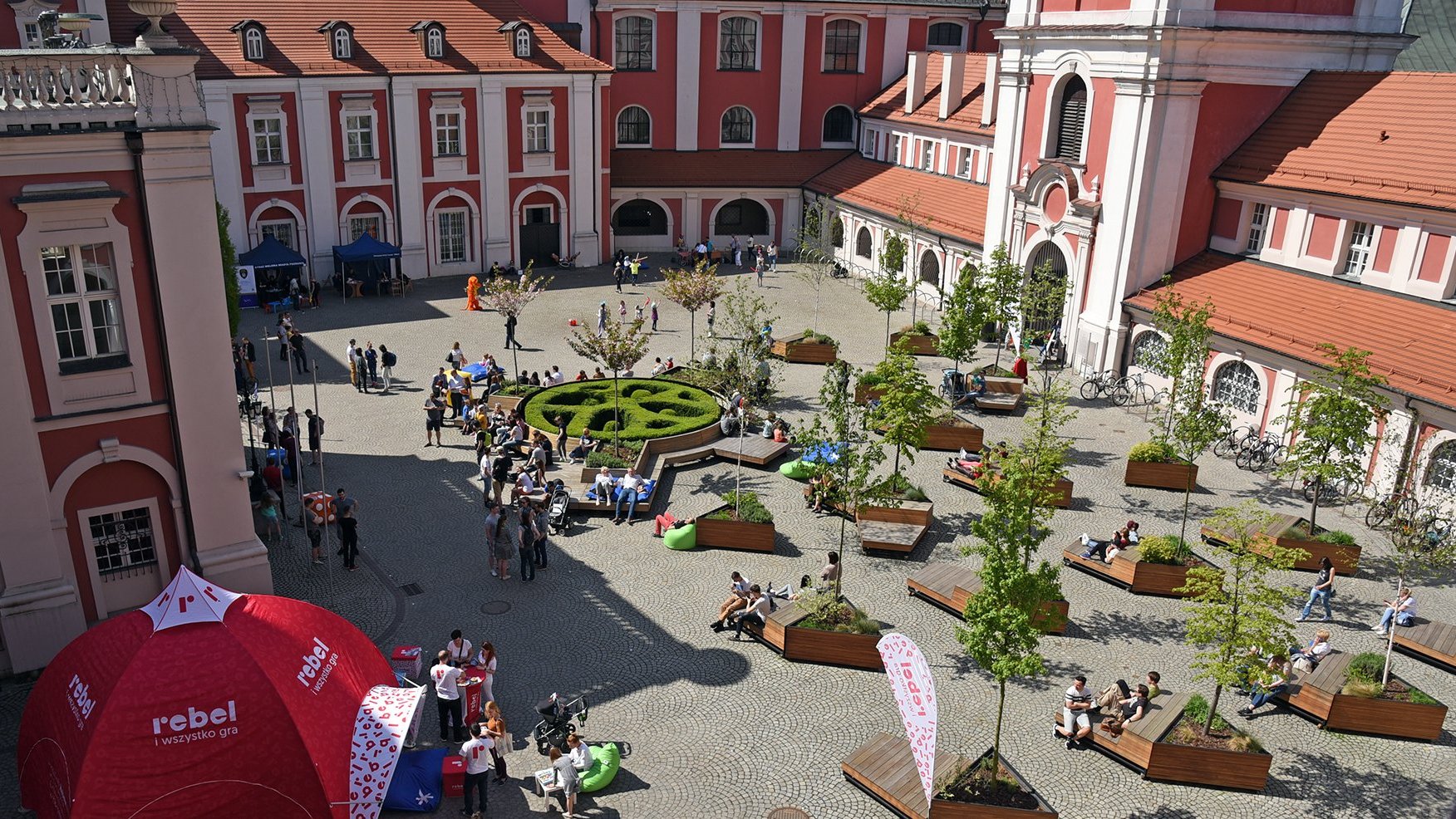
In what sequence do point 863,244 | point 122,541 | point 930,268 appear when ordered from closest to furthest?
point 122,541 < point 930,268 < point 863,244

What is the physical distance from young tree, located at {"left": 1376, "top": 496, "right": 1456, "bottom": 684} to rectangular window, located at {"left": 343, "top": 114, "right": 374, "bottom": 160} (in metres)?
36.1

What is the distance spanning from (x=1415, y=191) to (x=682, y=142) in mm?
33387

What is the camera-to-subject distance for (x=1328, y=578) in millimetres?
20266

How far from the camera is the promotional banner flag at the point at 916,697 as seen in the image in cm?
1338

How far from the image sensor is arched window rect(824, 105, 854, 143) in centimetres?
5500

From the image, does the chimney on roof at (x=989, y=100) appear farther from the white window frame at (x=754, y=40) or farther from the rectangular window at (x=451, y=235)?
the rectangular window at (x=451, y=235)

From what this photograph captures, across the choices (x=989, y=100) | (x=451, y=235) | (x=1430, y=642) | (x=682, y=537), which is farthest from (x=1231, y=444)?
(x=451, y=235)

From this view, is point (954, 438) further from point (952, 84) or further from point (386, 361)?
point (952, 84)

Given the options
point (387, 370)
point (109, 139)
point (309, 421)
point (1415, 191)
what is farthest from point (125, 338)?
point (1415, 191)

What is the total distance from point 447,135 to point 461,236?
419 centimetres

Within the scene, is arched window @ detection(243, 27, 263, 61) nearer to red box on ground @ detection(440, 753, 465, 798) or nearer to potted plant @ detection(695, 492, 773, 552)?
potted plant @ detection(695, 492, 773, 552)

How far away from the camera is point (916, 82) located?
49.5 metres

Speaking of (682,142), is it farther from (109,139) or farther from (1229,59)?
(109,139)

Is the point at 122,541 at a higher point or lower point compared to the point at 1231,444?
higher
